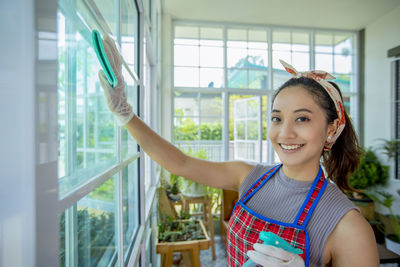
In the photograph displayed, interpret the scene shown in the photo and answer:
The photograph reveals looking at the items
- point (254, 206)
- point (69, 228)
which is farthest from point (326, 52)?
point (69, 228)

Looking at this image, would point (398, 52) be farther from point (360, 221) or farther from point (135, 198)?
point (135, 198)

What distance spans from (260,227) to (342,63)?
4.65 metres

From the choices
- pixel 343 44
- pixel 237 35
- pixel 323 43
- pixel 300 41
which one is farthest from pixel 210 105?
pixel 343 44

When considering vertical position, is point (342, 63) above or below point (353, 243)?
above

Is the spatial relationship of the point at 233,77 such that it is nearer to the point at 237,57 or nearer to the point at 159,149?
the point at 237,57

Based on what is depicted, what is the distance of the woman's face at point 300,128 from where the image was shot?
876mm

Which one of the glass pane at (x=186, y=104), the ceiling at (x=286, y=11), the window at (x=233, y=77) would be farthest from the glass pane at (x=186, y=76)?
the ceiling at (x=286, y=11)

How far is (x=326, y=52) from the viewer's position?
443 centimetres

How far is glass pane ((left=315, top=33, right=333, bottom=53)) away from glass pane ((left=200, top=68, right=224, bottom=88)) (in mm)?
1909

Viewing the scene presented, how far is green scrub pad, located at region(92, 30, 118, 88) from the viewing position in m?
0.51

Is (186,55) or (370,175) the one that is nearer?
(370,175)

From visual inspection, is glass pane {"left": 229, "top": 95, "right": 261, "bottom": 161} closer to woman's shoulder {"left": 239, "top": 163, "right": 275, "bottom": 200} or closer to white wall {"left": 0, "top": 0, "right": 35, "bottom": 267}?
woman's shoulder {"left": 239, "top": 163, "right": 275, "bottom": 200}

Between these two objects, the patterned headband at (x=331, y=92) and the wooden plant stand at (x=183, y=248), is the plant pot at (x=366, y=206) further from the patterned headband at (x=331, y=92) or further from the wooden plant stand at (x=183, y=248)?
the patterned headband at (x=331, y=92)

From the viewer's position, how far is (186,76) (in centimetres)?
402
